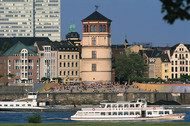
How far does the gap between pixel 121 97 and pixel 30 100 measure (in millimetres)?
21533

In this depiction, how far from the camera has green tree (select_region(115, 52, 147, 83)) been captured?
17225cm

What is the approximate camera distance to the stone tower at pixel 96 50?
16088cm

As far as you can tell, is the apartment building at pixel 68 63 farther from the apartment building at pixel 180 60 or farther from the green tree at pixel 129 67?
the apartment building at pixel 180 60

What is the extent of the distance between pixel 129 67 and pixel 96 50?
49.5ft

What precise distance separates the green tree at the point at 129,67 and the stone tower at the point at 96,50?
1032 centimetres

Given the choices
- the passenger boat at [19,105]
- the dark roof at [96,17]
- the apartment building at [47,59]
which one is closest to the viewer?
the passenger boat at [19,105]

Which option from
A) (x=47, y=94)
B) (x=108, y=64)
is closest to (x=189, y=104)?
(x=47, y=94)

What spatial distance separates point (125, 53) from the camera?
187 m

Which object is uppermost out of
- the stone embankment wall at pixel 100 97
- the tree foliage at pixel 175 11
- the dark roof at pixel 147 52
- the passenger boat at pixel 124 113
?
the dark roof at pixel 147 52

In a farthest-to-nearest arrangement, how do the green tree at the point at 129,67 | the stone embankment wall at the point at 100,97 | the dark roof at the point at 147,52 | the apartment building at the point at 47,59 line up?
the dark roof at the point at 147,52
the apartment building at the point at 47,59
the green tree at the point at 129,67
the stone embankment wall at the point at 100,97

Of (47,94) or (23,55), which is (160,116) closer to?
(47,94)

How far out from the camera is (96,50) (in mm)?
161250

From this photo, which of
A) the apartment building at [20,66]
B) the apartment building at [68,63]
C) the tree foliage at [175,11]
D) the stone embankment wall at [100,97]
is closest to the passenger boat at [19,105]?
the stone embankment wall at [100,97]

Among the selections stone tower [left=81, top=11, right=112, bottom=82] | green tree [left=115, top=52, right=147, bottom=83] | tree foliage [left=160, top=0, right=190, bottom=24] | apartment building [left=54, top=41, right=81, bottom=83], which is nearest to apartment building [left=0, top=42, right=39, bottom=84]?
apartment building [left=54, top=41, right=81, bottom=83]
